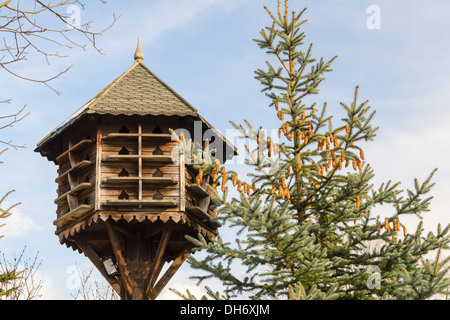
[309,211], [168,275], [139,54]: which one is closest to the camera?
[309,211]

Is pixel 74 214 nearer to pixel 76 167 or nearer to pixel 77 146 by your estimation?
pixel 76 167

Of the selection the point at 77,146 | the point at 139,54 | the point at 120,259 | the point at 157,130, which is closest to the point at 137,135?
the point at 157,130

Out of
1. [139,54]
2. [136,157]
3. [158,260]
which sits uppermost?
[139,54]

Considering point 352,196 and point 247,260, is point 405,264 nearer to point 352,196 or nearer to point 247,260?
point 352,196

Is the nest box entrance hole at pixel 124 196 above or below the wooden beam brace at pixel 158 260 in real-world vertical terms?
above

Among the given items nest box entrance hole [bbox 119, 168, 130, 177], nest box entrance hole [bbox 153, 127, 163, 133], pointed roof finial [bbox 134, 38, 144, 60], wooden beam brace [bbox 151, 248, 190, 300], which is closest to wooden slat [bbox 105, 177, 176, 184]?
nest box entrance hole [bbox 119, 168, 130, 177]

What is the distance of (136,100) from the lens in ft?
38.0

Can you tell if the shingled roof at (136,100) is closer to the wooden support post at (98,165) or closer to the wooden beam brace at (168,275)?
the wooden support post at (98,165)

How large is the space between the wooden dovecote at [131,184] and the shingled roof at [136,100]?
0.02 meters

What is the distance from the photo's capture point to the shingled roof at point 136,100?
440 inches

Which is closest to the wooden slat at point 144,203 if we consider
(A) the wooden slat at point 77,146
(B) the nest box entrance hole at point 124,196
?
(B) the nest box entrance hole at point 124,196

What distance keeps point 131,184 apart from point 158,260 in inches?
62.4
